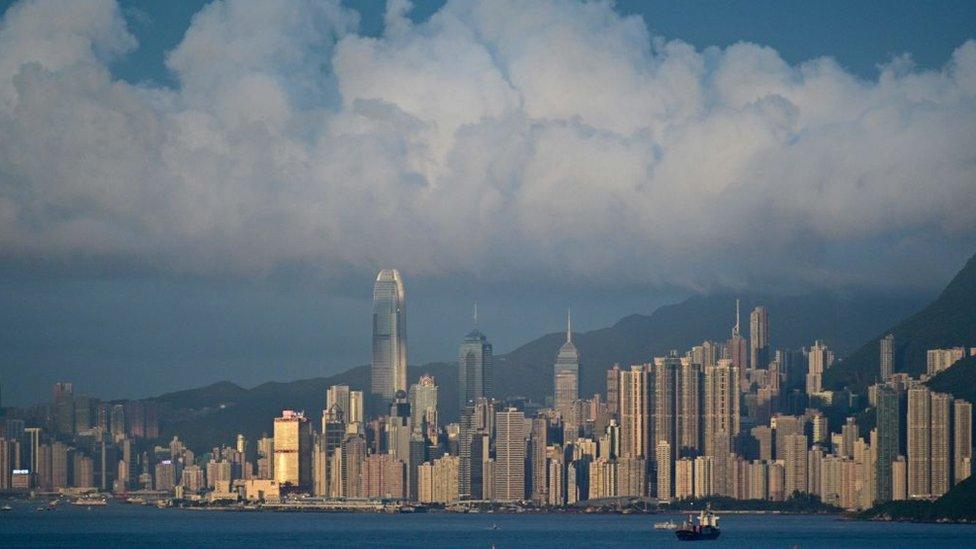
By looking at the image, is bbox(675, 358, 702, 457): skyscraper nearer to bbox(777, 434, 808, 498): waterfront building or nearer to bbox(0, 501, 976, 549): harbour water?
bbox(777, 434, 808, 498): waterfront building

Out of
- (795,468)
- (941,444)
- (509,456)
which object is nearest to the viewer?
(941,444)

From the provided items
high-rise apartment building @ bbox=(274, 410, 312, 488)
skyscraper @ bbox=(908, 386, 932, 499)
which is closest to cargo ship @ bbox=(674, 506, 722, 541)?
skyscraper @ bbox=(908, 386, 932, 499)

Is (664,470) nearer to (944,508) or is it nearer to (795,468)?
(795,468)

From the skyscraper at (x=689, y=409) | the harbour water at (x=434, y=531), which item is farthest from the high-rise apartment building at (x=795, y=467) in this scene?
the skyscraper at (x=689, y=409)

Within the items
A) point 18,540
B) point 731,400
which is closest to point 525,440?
point 731,400

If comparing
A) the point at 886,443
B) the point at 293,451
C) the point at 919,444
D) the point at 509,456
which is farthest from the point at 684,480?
the point at 293,451

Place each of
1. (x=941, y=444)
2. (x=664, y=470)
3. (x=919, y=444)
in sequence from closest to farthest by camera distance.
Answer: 1. (x=941, y=444)
2. (x=919, y=444)
3. (x=664, y=470)

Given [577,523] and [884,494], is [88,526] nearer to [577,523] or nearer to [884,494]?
[577,523]

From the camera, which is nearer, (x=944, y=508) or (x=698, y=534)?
(x=698, y=534)

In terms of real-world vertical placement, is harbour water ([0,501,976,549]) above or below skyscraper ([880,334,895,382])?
below
